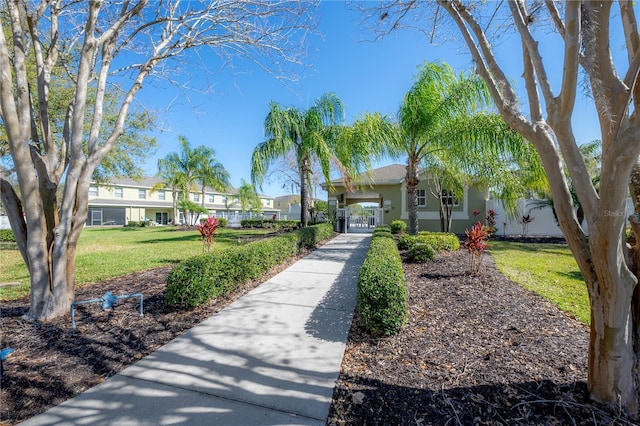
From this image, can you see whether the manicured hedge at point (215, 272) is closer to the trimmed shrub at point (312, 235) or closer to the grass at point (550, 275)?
the trimmed shrub at point (312, 235)

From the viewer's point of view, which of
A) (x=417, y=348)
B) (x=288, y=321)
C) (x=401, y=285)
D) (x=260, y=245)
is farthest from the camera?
(x=260, y=245)

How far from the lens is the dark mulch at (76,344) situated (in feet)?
8.20

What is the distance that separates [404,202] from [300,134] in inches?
324

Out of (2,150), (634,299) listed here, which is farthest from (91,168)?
(2,150)

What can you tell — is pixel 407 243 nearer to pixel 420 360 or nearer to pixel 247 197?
pixel 420 360

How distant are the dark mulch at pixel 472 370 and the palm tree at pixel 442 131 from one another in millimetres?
5588

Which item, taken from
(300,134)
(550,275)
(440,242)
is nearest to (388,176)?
(300,134)

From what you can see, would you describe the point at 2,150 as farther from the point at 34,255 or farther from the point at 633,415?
the point at 633,415

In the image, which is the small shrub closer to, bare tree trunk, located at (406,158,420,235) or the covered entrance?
bare tree trunk, located at (406,158,420,235)

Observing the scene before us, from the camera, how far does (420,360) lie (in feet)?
9.86

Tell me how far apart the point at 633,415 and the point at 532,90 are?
2821 mm

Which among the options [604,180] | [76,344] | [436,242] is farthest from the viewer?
[436,242]

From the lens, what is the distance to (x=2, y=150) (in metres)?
9.47

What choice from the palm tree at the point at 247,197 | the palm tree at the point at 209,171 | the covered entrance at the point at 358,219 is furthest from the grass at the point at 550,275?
the palm tree at the point at 247,197
